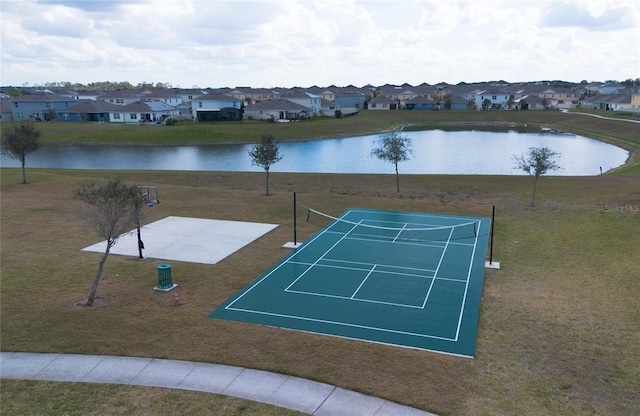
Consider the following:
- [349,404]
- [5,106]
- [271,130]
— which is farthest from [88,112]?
[349,404]

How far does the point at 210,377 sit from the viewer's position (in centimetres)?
1145

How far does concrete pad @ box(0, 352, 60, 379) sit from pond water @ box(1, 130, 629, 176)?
39.6 metres

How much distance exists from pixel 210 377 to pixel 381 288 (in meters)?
7.43

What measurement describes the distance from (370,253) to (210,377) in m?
10.6

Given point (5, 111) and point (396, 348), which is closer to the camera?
point (396, 348)

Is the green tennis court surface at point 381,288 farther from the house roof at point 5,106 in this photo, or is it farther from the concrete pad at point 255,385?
the house roof at point 5,106

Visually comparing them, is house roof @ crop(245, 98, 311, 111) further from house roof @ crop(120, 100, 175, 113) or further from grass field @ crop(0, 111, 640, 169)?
house roof @ crop(120, 100, 175, 113)

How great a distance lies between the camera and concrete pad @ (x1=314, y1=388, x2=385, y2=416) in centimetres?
1017

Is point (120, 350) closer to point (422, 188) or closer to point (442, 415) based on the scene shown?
point (442, 415)

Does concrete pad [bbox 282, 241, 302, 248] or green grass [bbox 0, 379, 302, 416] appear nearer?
green grass [bbox 0, 379, 302, 416]

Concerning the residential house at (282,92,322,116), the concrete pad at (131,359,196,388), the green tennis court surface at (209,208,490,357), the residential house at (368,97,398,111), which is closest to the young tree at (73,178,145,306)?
the green tennis court surface at (209,208,490,357)

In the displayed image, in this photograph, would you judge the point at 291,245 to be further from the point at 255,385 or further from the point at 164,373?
the point at 255,385

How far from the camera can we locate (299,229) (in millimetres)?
24234

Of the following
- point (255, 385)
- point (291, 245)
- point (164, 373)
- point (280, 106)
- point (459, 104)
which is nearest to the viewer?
point (255, 385)
